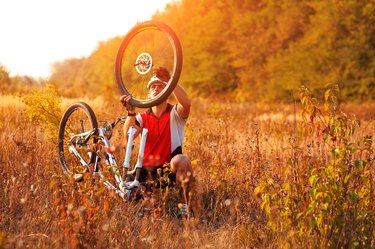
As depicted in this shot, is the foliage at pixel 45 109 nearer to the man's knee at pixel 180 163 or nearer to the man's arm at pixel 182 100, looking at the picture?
the man's arm at pixel 182 100

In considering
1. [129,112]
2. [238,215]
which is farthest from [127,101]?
[238,215]

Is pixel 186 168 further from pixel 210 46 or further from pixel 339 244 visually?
pixel 210 46

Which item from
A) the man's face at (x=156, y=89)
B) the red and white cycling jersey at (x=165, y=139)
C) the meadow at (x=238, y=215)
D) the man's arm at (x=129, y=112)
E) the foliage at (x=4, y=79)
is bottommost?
the meadow at (x=238, y=215)

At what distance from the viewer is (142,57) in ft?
17.3

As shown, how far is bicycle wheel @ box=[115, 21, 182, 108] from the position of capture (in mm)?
5113

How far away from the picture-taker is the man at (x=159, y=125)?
17.0ft

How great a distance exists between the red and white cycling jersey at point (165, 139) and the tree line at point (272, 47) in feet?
45.1

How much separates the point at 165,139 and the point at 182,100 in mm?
501

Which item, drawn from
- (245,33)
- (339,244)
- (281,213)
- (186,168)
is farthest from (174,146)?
(245,33)

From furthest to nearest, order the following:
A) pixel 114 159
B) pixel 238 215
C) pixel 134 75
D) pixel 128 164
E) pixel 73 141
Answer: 1. pixel 73 141
2. pixel 134 75
3. pixel 114 159
4. pixel 128 164
5. pixel 238 215

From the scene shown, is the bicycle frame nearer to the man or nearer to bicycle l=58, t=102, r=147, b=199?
bicycle l=58, t=102, r=147, b=199

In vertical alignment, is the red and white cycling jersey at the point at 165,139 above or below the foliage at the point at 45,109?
below

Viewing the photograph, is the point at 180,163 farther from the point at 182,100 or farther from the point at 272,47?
the point at 272,47

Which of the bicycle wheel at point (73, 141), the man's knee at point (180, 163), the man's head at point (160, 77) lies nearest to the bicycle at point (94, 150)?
the bicycle wheel at point (73, 141)
